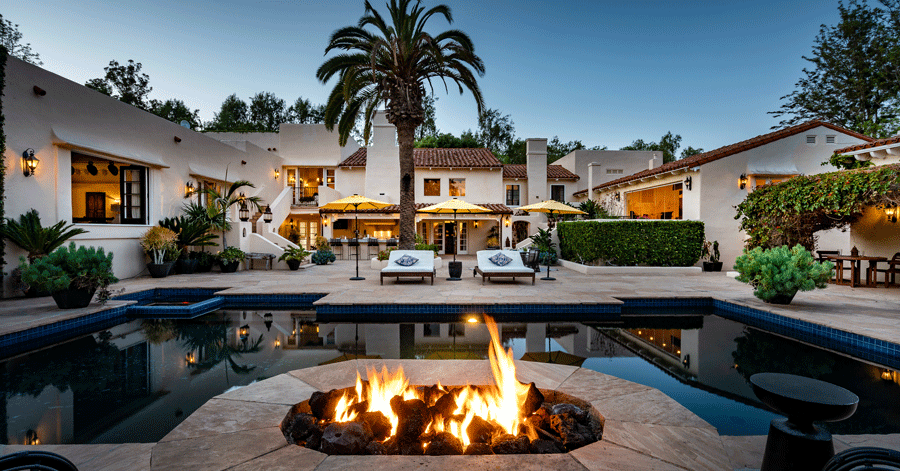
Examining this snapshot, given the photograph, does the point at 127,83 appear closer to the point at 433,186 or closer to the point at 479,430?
the point at 433,186

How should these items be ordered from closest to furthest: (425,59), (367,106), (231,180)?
(425,59)
(367,106)
(231,180)

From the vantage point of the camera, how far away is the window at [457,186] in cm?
2342

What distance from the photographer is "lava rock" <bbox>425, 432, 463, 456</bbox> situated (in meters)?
2.50

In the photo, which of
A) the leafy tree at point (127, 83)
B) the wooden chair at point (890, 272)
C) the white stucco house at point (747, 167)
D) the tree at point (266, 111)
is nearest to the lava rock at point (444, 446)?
the wooden chair at point (890, 272)

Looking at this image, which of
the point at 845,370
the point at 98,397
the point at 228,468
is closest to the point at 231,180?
the point at 98,397

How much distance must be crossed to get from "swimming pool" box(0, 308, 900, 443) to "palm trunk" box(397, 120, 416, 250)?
18.6 ft

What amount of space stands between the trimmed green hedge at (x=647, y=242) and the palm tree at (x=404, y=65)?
639cm

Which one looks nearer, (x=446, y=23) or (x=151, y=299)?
(x=151, y=299)

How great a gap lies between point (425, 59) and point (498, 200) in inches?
479

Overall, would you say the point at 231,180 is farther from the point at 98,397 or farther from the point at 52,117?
the point at 98,397

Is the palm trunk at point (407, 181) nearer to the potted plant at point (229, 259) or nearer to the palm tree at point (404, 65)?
the palm tree at point (404, 65)

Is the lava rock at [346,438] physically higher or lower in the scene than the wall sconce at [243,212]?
lower

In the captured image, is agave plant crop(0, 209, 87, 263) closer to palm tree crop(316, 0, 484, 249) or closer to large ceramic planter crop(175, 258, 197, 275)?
large ceramic planter crop(175, 258, 197, 275)

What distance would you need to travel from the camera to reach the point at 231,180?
17078mm
